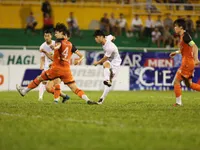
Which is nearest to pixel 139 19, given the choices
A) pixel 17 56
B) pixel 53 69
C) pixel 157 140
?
pixel 17 56

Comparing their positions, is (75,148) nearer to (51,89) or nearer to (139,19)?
→ (51,89)

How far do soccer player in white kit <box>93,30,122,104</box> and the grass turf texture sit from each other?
3.33 m

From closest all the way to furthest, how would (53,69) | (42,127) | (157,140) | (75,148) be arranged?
(75,148)
(157,140)
(42,127)
(53,69)

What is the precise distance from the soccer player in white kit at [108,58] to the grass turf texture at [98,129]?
10.9ft

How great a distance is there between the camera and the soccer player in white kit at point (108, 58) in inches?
668

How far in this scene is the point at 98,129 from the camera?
981 cm

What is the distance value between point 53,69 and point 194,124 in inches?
222

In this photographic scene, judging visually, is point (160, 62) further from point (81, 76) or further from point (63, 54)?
point (63, 54)

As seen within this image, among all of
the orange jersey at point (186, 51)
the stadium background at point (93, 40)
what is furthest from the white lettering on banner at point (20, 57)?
the orange jersey at point (186, 51)

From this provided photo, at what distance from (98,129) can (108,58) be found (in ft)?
26.0

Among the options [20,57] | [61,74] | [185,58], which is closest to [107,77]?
[61,74]

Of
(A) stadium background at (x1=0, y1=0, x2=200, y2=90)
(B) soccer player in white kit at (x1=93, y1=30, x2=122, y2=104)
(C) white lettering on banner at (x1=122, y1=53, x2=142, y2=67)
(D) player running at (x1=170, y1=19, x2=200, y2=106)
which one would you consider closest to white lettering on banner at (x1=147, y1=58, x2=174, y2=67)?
(A) stadium background at (x1=0, y1=0, x2=200, y2=90)

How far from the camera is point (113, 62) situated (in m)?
17.7

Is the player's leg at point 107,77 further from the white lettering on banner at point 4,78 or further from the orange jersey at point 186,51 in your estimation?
the white lettering on banner at point 4,78
